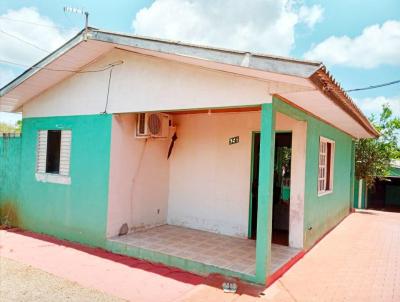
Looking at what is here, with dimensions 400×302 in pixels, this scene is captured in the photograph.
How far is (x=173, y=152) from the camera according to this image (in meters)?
8.87

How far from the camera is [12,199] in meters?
9.01

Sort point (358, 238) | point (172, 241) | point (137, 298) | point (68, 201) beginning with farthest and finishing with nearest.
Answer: point (358, 238) < point (68, 201) < point (172, 241) < point (137, 298)

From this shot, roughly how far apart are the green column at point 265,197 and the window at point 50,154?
546 cm

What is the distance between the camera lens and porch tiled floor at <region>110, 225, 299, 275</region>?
570 cm

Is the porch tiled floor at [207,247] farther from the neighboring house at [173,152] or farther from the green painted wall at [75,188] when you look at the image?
the green painted wall at [75,188]

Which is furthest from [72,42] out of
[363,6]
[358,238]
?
[358,238]

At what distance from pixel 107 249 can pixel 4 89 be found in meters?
5.06

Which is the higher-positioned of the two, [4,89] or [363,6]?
[363,6]

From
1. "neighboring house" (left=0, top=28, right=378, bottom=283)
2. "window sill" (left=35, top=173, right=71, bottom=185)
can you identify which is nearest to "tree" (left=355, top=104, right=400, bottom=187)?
"neighboring house" (left=0, top=28, right=378, bottom=283)

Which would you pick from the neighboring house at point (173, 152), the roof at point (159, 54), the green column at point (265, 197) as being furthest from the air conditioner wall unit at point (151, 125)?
the green column at point (265, 197)

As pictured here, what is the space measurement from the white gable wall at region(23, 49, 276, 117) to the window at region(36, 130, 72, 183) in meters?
0.58

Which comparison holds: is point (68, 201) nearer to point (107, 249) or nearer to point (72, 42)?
point (107, 249)

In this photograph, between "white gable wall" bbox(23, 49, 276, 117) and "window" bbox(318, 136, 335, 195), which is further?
"window" bbox(318, 136, 335, 195)

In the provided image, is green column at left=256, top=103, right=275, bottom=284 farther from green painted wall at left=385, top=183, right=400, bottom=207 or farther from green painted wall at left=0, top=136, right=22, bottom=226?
green painted wall at left=385, top=183, right=400, bottom=207
